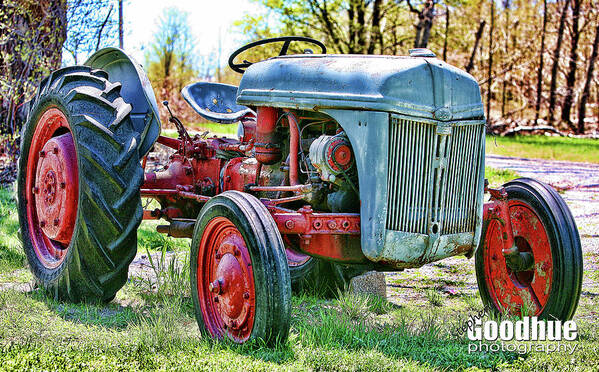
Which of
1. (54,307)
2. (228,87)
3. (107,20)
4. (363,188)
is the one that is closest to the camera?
(363,188)

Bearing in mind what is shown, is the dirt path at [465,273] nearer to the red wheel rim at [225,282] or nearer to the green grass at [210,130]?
the red wheel rim at [225,282]

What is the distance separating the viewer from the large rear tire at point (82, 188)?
173 inches

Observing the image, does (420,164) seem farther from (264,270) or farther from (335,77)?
(264,270)

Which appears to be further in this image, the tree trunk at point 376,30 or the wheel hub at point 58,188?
the tree trunk at point 376,30

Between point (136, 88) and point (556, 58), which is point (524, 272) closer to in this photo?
point (136, 88)

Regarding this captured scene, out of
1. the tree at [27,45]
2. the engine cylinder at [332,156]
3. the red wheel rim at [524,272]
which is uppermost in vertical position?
the tree at [27,45]

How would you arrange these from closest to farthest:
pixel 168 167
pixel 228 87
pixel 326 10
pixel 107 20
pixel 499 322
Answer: pixel 499 322 < pixel 168 167 < pixel 228 87 < pixel 107 20 < pixel 326 10

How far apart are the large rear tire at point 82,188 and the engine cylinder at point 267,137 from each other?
0.81 m

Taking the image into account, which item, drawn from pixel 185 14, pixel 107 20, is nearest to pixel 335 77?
pixel 107 20

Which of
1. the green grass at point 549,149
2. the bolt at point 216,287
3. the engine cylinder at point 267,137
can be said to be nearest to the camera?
the bolt at point 216,287

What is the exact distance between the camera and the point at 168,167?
565cm

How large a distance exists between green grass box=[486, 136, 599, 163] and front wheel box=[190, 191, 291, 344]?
11195mm

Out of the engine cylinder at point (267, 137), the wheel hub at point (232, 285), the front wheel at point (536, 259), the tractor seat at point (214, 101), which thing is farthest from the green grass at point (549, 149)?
the wheel hub at point (232, 285)

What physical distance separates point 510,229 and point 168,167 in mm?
2776
